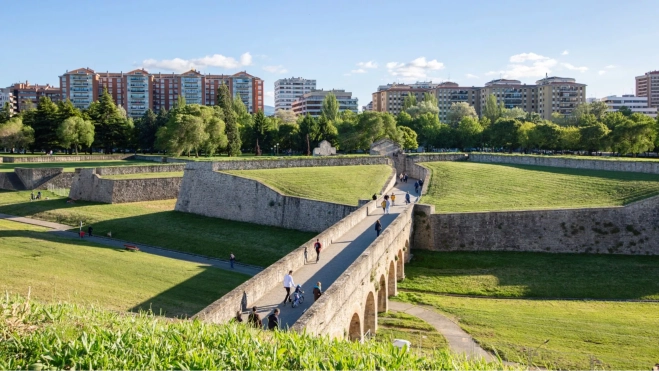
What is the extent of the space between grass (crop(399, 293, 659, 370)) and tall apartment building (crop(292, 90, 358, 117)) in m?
133

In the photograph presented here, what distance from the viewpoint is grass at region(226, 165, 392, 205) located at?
37.5m

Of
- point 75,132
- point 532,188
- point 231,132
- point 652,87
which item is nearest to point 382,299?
point 532,188

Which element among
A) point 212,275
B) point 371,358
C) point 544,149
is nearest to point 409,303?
point 212,275

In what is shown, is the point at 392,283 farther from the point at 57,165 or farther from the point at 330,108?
the point at 330,108

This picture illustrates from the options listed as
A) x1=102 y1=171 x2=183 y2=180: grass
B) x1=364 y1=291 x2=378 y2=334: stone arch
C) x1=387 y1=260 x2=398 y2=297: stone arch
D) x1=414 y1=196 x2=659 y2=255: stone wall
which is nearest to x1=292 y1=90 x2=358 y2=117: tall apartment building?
x1=102 y1=171 x2=183 y2=180: grass

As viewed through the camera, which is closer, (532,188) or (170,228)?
(170,228)

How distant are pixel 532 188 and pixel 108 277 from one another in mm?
26117

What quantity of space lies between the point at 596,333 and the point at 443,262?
993cm

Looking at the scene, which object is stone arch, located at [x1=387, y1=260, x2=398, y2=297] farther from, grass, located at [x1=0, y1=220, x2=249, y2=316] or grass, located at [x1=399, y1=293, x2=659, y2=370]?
grass, located at [x1=0, y1=220, x2=249, y2=316]

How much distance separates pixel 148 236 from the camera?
119 feet

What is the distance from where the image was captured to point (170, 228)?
37.5 metres

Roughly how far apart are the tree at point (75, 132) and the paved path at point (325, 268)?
51681 millimetres

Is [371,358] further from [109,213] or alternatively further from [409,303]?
[109,213]

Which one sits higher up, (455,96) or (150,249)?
(455,96)
